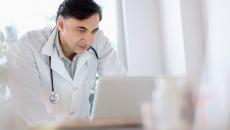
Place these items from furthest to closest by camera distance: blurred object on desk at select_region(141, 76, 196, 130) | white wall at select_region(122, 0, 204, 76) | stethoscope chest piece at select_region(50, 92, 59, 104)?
white wall at select_region(122, 0, 204, 76) < stethoscope chest piece at select_region(50, 92, 59, 104) < blurred object on desk at select_region(141, 76, 196, 130)

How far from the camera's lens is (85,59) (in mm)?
1868

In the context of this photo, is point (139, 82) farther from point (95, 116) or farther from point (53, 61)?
point (53, 61)

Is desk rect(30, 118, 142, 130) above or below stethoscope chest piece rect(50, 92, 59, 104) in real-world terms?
above

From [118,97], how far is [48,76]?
66 centimetres

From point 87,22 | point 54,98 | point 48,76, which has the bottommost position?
point 54,98

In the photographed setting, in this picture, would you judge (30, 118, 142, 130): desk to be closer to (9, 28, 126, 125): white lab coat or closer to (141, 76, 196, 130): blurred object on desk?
(141, 76, 196, 130): blurred object on desk

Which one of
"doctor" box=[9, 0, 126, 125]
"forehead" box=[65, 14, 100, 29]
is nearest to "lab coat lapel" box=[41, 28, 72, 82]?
"doctor" box=[9, 0, 126, 125]

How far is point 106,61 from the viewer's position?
193cm

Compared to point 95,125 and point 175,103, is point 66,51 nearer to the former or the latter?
point 95,125

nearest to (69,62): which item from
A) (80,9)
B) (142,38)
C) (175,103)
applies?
(80,9)

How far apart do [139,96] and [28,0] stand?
1270mm

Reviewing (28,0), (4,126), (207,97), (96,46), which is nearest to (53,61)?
(96,46)

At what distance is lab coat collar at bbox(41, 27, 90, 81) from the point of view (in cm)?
177

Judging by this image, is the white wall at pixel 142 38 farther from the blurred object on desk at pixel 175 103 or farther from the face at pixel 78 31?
the blurred object on desk at pixel 175 103
